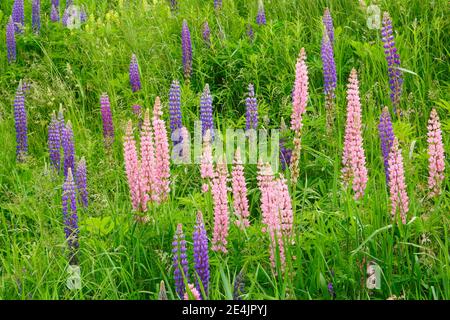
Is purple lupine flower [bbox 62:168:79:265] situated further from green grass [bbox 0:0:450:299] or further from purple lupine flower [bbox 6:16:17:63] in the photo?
purple lupine flower [bbox 6:16:17:63]

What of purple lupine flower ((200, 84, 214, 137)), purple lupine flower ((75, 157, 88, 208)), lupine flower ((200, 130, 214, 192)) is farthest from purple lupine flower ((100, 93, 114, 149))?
lupine flower ((200, 130, 214, 192))

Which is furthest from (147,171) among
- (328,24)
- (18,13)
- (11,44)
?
(18,13)

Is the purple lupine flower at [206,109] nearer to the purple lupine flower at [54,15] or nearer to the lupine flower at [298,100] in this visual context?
the lupine flower at [298,100]

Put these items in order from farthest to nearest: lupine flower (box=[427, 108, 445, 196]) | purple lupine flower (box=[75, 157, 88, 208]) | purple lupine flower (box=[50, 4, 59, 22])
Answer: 1. purple lupine flower (box=[50, 4, 59, 22])
2. purple lupine flower (box=[75, 157, 88, 208])
3. lupine flower (box=[427, 108, 445, 196])

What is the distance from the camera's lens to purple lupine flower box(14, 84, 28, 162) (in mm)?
5420

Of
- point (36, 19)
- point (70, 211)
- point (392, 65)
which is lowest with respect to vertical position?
point (70, 211)

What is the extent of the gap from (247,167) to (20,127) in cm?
166

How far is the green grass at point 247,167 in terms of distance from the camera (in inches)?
143

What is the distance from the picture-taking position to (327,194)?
14.6 ft

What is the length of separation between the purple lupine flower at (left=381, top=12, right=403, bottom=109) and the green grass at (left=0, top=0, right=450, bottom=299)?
15cm

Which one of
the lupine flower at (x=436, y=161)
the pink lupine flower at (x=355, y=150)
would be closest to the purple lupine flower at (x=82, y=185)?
the pink lupine flower at (x=355, y=150)

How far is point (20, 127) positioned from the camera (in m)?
5.46

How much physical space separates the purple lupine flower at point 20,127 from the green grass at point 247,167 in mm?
103

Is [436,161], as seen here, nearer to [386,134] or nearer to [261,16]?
[386,134]
